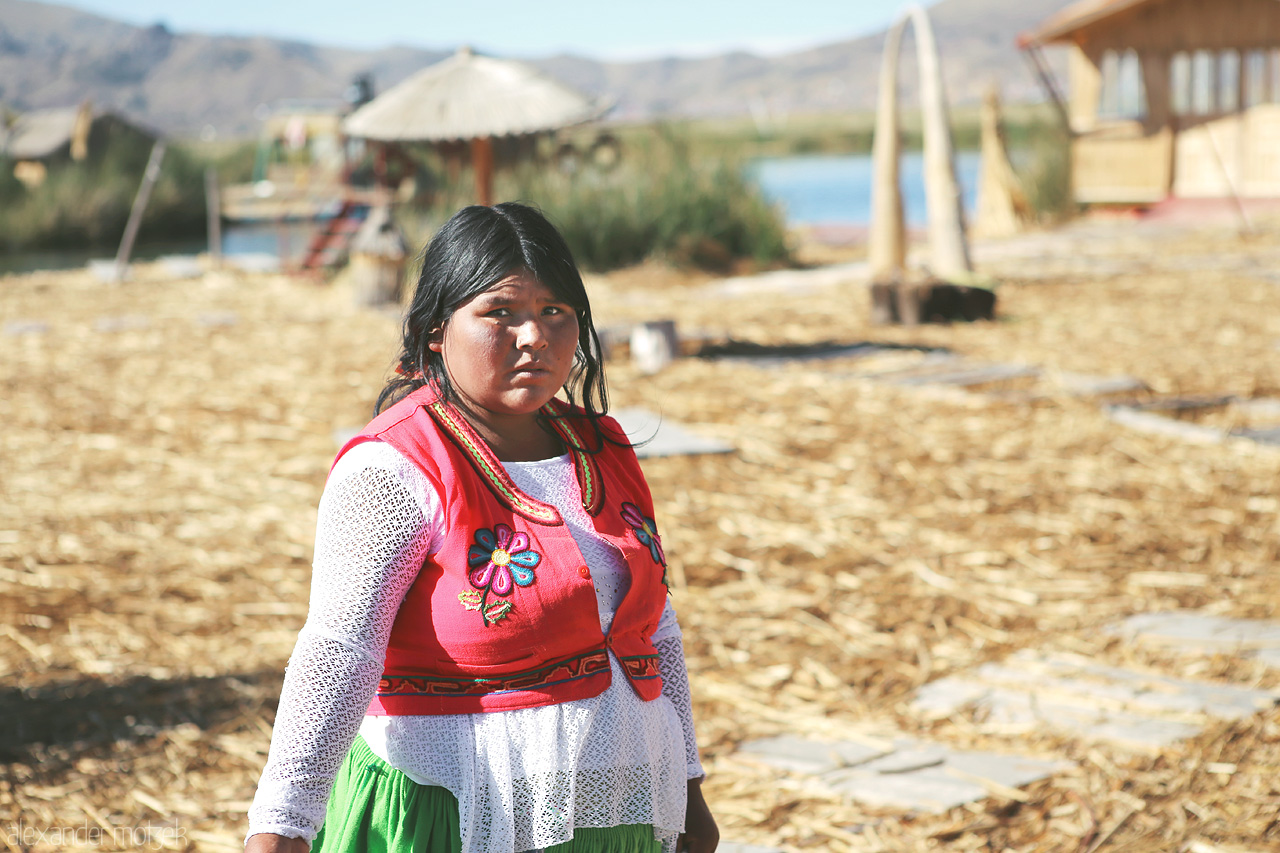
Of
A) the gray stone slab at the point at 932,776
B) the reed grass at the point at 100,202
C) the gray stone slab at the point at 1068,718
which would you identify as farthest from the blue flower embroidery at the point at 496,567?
the reed grass at the point at 100,202

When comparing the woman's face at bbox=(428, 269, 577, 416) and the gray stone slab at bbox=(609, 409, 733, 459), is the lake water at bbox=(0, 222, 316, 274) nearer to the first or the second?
the gray stone slab at bbox=(609, 409, 733, 459)

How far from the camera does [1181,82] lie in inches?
771

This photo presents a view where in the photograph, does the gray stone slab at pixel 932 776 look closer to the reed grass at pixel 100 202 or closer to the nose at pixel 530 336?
the nose at pixel 530 336

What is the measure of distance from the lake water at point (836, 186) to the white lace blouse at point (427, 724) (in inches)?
329

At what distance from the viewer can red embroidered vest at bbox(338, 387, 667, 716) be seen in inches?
59.0

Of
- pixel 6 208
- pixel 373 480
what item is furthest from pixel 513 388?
pixel 6 208

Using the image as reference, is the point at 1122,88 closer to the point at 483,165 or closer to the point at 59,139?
the point at 483,165

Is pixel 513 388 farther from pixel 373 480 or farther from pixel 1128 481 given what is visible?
pixel 1128 481

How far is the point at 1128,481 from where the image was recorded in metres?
5.04

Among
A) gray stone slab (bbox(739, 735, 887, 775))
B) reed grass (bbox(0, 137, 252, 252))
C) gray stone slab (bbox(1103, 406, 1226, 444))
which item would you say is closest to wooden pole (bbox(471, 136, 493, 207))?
gray stone slab (bbox(1103, 406, 1226, 444))

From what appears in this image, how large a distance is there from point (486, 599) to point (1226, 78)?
68.6ft

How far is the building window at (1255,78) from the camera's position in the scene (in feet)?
63.1

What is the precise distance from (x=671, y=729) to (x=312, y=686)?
0.52m

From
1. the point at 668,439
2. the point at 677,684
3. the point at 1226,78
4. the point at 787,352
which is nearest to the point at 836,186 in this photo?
the point at 1226,78
